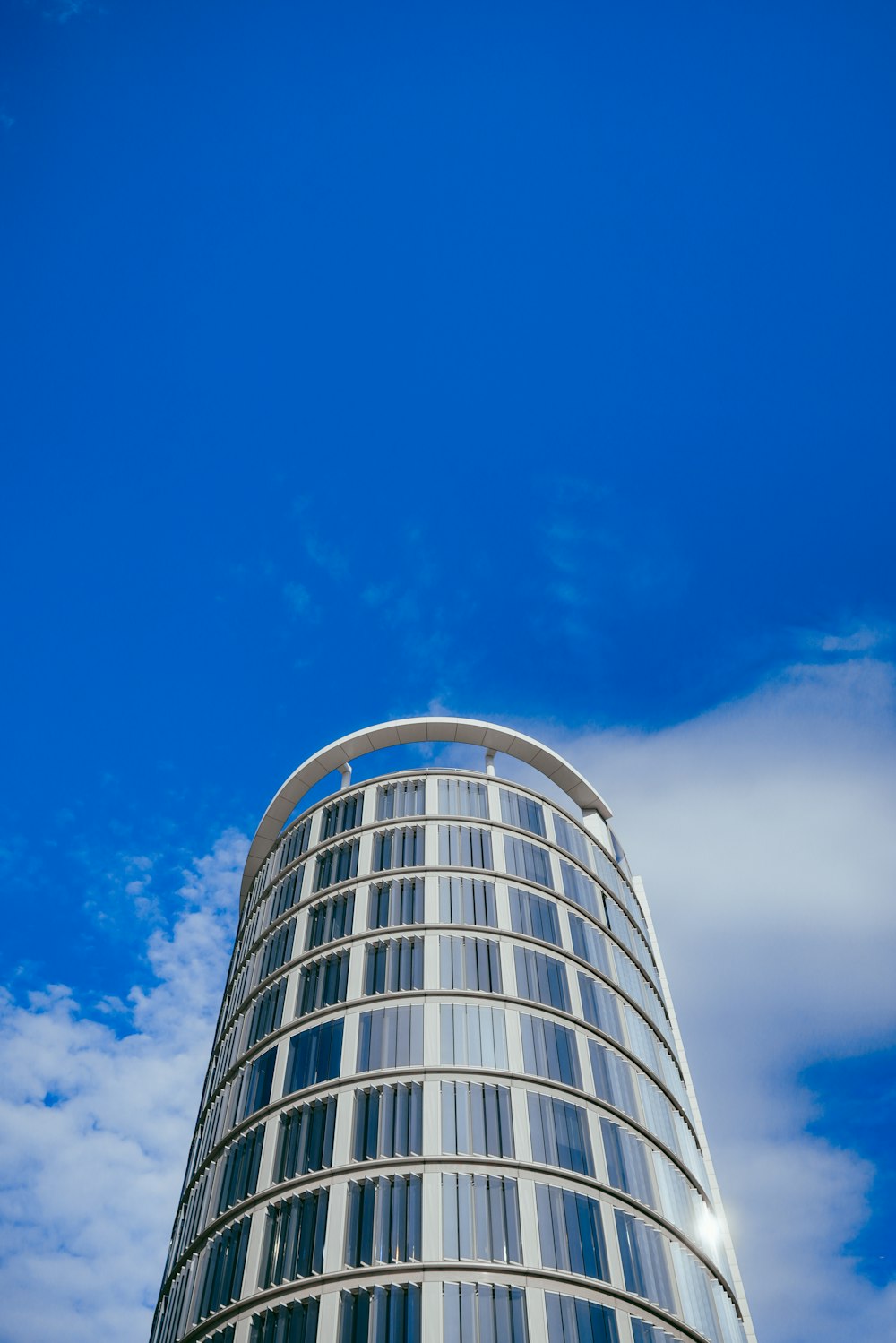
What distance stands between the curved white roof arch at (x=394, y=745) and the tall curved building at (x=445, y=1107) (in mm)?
3482

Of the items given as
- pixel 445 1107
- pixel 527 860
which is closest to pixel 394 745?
pixel 527 860

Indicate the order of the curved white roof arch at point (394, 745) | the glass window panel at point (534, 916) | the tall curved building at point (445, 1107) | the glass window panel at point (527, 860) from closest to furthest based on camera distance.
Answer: the tall curved building at point (445, 1107)
the glass window panel at point (534, 916)
the glass window panel at point (527, 860)
the curved white roof arch at point (394, 745)

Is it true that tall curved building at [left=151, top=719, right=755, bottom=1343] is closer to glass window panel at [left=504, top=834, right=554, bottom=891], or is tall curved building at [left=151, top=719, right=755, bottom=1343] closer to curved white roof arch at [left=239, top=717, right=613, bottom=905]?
glass window panel at [left=504, top=834, right=554, bottom=891]

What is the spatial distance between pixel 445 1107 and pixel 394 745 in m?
24.4

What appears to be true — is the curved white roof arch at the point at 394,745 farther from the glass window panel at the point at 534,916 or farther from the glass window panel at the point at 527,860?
the glass window panel at the point at 534,916

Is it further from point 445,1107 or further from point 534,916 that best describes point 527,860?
point 445,1107

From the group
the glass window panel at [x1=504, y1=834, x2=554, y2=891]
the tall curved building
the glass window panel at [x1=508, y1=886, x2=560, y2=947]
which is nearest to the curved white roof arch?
the tall curved building

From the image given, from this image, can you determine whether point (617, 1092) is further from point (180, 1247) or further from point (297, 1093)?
point (180, 1247)

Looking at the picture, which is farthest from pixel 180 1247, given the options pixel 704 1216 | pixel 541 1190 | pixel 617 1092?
pixel 704 1216

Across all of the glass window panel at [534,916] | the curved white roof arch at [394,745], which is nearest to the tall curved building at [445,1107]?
the glass window panel at [534,916]

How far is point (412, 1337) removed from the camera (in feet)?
100

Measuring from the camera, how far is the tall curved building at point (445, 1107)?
107 feet

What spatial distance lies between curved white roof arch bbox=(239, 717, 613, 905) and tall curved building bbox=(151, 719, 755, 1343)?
11.4 feet

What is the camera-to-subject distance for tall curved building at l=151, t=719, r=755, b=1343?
107 feet
